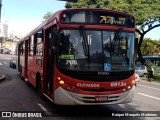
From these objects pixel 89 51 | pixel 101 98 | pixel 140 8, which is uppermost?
pixel 140 8

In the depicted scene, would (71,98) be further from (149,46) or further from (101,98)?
(149,46)

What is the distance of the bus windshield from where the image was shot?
9.43 meters

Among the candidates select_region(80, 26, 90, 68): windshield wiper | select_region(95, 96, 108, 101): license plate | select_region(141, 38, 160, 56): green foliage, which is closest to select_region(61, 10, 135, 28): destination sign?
select_region(80, 26, 90, 68): windshield wiper

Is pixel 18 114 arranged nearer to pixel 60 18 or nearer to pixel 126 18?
pixel 60 18

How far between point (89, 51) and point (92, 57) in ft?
0.65

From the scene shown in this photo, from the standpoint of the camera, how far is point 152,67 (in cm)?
3206

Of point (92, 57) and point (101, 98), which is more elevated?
point (92, 57)

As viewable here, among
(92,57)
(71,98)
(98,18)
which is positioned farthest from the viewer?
(98,18)

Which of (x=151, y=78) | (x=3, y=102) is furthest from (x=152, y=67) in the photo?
(x=3, y=102)

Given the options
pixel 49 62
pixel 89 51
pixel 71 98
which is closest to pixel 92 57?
pixel 89 51

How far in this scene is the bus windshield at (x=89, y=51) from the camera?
943 centimetres

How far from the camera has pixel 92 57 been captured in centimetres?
949

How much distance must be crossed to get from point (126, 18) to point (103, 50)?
1.45 metres

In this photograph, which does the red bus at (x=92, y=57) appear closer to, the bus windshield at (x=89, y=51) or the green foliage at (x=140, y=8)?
the bus windshield at (x=89, y=51)
